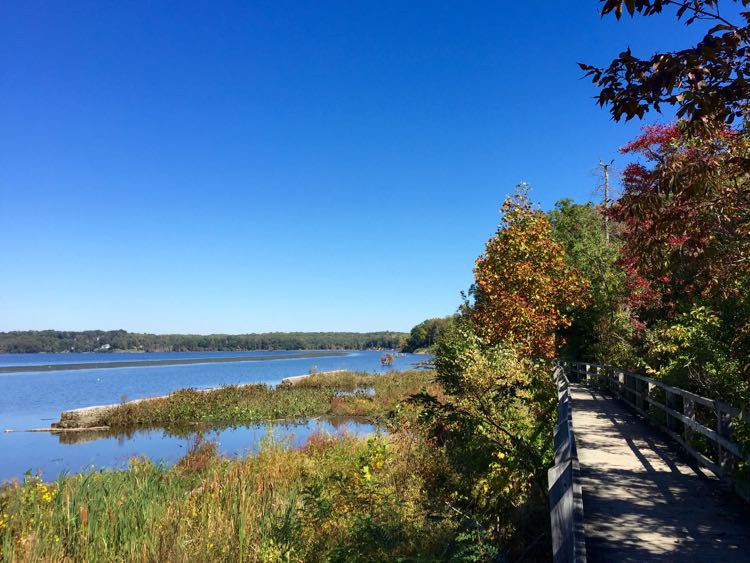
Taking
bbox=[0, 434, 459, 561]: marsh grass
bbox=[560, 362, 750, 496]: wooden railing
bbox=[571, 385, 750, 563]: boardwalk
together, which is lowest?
bbox=[0, 434, 459, 561]: marsh grass

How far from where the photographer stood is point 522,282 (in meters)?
18.2

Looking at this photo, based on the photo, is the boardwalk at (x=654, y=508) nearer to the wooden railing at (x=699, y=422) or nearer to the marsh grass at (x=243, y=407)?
the wooden railing at (x=699, y=422)

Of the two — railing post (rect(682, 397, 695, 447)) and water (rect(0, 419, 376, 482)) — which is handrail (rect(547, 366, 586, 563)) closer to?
railing post (rect(682, 397, 695, 447))

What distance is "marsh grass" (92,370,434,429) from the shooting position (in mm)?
29000

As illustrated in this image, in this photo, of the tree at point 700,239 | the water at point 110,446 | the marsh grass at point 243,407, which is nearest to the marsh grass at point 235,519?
the tree at point 700,239

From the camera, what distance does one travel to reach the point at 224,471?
1157 centimetres

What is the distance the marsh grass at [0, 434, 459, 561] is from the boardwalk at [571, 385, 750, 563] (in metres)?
1.81

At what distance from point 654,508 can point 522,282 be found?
12243mm

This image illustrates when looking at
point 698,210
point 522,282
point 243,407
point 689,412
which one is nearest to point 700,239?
point 698,210

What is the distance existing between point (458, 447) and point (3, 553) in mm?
7638

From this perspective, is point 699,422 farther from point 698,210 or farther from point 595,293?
point 595,293

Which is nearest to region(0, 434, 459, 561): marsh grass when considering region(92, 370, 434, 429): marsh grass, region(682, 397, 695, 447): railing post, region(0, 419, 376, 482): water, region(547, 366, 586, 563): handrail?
region(547, 366, 586, 563): handrail

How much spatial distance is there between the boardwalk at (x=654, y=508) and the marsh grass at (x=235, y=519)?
5.94 ft

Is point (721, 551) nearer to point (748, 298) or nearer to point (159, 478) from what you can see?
point (748, 298)
